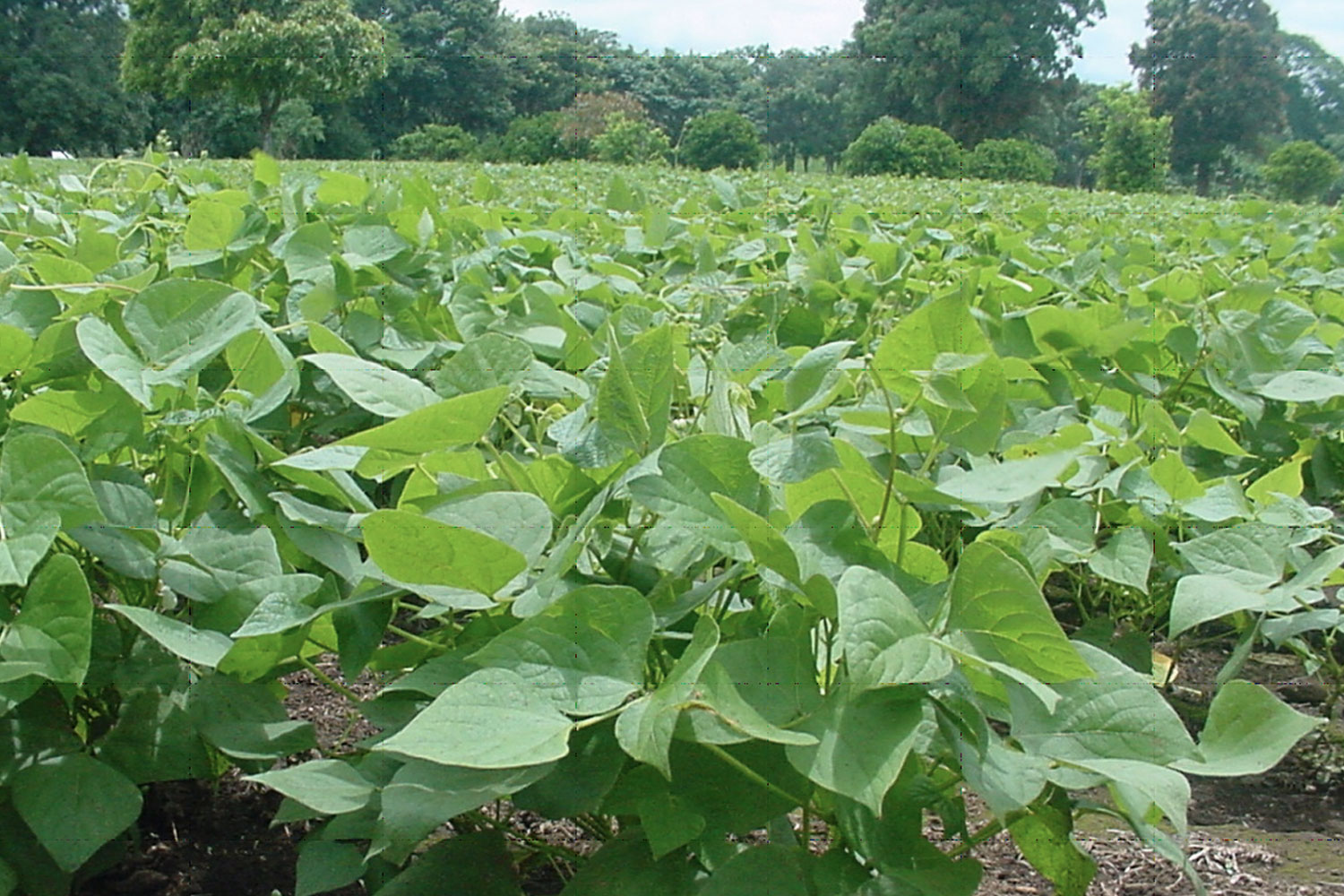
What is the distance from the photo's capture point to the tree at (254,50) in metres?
31.2

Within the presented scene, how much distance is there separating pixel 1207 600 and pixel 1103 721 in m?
0.23

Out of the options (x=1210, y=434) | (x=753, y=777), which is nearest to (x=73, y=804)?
(x=753, y=777)

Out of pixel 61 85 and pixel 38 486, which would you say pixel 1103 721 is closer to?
pixel 38 486

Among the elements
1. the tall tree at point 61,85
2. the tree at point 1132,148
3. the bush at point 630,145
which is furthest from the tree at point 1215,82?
the tall tree at point 61,85

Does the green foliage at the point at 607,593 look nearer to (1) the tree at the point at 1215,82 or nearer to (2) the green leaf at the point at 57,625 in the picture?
(2) the green leaf at the point at 57,625

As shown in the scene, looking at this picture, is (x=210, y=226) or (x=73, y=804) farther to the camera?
(x=210, y=226)

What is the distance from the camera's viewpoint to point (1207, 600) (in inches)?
29.8

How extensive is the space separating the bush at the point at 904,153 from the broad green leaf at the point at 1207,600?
68.7 feet

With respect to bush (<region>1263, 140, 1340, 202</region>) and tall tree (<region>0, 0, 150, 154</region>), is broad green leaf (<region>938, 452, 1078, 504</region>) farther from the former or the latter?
tall tree (<region>0, 0, 150, 154</region>)

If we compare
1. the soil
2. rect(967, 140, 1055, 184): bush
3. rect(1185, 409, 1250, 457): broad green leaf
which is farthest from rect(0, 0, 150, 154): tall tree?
rect(1185, 409, 1250, 457): broad green leaf

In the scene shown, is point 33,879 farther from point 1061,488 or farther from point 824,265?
point 824,265

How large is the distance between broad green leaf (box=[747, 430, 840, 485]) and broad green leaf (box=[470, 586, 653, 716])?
108 millimetres

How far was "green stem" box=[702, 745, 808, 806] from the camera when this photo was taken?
1.82ft

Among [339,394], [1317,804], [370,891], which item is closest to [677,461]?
[370,891]
